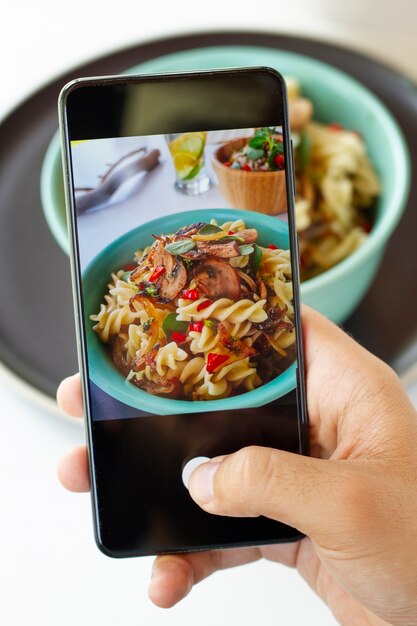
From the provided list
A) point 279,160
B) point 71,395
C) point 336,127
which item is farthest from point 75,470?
point 336,127

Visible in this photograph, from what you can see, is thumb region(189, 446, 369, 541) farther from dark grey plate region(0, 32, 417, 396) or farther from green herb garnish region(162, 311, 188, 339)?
dark grey plate region(0, 32, 417, 396)

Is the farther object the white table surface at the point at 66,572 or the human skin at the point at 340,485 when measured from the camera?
the white table surface at the point at 66,572

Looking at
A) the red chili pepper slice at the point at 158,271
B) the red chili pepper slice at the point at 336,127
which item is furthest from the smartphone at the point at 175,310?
the red chili pepper slice at the point at 336,127

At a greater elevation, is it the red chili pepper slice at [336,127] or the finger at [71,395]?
the red chili pepper slice at [336,127]

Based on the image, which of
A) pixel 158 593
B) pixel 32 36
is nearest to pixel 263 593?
pixel 158 593

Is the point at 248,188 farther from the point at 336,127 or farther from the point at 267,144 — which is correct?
the point at 336,127

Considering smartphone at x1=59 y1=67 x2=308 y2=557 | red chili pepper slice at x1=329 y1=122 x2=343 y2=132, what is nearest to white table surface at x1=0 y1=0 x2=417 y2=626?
smartphone at x1=59 y1=67 x2=308 y2=557

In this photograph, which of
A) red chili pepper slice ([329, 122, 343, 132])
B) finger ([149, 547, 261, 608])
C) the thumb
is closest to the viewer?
the thumb

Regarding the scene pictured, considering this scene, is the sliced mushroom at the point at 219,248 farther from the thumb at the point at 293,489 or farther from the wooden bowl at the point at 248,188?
the thumb at the point at 293,489
